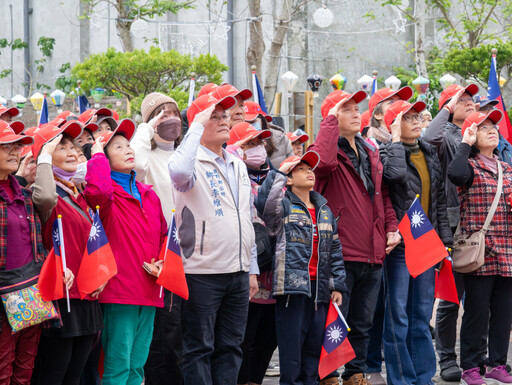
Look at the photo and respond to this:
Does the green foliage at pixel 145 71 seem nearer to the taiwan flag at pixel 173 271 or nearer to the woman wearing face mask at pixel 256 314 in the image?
the woman wearing face mask at pixel 256 314

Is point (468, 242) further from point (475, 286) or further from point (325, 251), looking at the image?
point (325, 251)

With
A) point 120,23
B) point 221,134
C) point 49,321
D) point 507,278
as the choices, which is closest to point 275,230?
point 221,134

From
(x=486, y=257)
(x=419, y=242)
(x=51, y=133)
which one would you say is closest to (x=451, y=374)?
(x=486, y=257)

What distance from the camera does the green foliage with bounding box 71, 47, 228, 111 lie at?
70.1 ft

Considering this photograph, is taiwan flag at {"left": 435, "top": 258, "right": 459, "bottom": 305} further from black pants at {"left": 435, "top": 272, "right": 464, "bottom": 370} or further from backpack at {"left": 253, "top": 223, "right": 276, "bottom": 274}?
backpack at {"left": 253, "top": 223, "right": 276, "bottom": 274}

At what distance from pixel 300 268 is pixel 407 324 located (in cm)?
125

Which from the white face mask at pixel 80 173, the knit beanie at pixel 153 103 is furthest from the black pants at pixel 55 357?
the knit beanie at pixel 153 103

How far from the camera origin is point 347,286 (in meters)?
6.86

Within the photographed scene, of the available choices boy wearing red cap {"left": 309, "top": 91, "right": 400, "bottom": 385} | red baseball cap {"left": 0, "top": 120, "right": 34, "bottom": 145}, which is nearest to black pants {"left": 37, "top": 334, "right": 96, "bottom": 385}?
red baseball cap {"left": 0, "top": 120, "right": 34, "bottom": 145}

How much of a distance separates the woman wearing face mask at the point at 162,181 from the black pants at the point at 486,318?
277cm

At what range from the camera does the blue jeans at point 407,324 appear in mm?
7129

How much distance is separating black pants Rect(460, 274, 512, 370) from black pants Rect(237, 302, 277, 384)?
1.87 meters

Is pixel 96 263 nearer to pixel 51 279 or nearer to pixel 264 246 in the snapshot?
pixel 51 279

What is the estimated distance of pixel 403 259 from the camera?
726 cm
